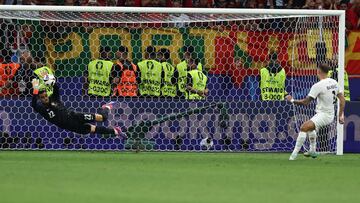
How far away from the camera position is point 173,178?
13.2 meters

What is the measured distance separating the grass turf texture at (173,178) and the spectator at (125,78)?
1.78 meters

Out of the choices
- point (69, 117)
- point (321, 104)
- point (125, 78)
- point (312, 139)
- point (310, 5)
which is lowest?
point (312, 139)

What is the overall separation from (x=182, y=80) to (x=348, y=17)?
6119 millimetres

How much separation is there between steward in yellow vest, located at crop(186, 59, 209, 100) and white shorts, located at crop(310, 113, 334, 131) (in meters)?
3.42

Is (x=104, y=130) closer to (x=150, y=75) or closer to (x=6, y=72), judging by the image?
(x=150, y=75)

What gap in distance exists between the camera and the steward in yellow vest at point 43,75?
61.8 feet

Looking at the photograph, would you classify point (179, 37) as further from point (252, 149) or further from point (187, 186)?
point (187, 186)

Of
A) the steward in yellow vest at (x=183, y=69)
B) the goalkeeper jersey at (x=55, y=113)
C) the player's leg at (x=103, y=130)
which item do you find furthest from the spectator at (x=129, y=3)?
the player's leg at (x=103, y=130)

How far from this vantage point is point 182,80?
20.2 metres

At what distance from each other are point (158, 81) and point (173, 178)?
6923 mm

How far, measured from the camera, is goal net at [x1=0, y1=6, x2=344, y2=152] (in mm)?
19625

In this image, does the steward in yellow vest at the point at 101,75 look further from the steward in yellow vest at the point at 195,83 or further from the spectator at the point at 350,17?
the spectator at the point at 350,17

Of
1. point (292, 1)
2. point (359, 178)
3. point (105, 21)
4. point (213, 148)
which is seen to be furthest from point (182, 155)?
point (292, 1)

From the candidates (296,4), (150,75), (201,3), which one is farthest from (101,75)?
(296,4)
